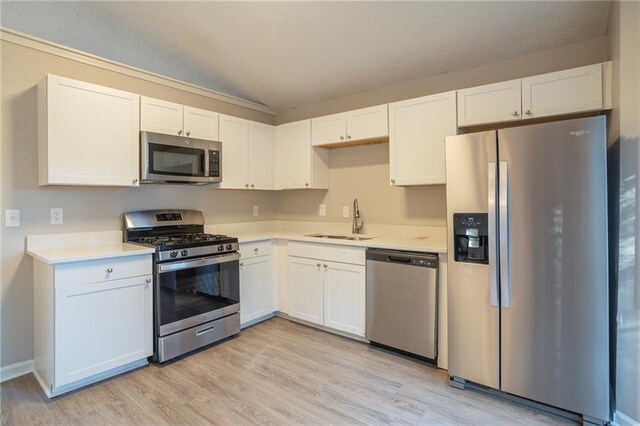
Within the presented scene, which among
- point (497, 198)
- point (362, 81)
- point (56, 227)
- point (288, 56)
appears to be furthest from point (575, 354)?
point (56, 227)

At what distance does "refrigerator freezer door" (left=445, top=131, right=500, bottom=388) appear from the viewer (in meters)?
2.13

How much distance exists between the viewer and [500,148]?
2.10 m

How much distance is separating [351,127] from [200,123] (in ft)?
4.82

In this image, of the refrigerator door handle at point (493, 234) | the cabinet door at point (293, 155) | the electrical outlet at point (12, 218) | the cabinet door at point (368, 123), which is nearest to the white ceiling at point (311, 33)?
the cabinet door at point (368, 123)

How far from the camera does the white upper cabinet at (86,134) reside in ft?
7.70

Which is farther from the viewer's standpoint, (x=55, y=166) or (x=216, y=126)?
(x=216, y=126)

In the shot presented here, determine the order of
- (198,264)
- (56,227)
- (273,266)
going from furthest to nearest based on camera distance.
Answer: (273,266), (198,264), (56,227)

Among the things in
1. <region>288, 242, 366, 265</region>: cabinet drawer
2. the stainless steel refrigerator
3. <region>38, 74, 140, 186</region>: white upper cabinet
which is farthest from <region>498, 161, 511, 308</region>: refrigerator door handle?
<region>38, 74, 140, 186</region>: white upper cabinet

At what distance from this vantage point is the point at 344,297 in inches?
121

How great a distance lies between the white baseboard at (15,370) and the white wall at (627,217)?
12.7 ft

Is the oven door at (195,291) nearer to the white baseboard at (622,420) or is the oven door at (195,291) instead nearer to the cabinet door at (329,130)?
the cabinet door at (329,130)

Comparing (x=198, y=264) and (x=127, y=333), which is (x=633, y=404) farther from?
(x=127, y=333)

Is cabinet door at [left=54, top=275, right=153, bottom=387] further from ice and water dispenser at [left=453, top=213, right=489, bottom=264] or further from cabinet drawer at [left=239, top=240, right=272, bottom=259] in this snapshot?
ice and water dispenser at [left=453, top=213, right=489, bottom=264]

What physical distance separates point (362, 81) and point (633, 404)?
313cm
